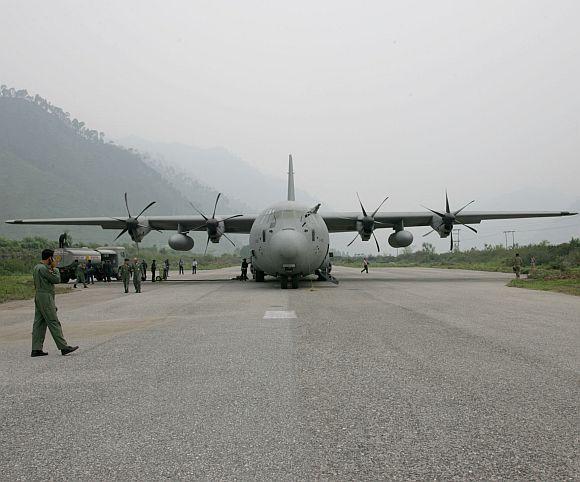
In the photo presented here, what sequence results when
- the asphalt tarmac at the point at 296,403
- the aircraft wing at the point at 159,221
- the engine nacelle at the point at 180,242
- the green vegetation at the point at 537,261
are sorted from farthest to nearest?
the aircraft wing at the point at 159,221 < the engine nacelle at the point at 180,242 < the green vegetation at the point at 537,261 < the asphalt tarmac at the point at 296,403

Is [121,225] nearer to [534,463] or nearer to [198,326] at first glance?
[198,326]

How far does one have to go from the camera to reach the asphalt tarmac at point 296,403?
3.35 m

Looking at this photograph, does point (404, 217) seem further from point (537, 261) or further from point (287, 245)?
point (537, 261)

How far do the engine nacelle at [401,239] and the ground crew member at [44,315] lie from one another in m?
24.2

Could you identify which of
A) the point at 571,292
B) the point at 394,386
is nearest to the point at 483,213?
the point at 571,292

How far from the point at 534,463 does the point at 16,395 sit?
16.2ft

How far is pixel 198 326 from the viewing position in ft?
33.5

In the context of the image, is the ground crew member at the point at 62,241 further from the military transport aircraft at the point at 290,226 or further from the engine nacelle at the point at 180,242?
the engine nacelle at the point at 180,242

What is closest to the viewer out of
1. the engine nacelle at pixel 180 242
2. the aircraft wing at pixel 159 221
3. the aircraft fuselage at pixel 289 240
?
the aircraft fuselage at pixel 289 240

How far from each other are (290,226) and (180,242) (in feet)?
36.7

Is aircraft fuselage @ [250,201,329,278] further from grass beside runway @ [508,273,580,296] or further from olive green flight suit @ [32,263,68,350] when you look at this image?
olive green flight suit @ [32,263,68,350]

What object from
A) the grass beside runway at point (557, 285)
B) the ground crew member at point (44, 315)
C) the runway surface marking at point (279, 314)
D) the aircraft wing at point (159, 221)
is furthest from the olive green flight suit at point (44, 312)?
the aircraft wing at point (159, 221)

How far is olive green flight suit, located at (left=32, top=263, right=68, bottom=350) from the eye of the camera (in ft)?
24.7

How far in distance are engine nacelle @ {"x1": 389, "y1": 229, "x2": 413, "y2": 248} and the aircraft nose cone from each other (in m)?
12.1
